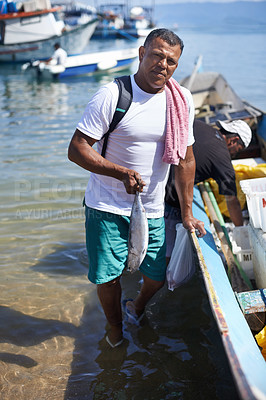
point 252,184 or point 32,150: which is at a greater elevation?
point 252,184

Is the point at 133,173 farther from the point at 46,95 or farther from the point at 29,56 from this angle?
the point at 29,56

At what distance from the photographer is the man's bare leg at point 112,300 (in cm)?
311

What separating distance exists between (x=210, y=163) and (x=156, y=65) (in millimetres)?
1467

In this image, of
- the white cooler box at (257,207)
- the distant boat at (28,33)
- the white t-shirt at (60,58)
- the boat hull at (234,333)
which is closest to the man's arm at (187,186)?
the boat hull at (234,333)

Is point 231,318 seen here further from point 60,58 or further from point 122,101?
point 60,58

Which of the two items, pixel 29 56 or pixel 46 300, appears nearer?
pixel 46 300

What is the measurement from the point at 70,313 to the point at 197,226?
5.45ft

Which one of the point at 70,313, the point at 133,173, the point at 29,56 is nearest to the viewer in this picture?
the point at 133,173

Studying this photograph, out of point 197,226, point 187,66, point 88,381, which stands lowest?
point 187,66

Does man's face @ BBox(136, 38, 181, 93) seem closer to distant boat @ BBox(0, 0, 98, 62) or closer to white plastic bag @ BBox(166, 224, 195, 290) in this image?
white plastic bag @ BBox(166, 224, 195, 290)

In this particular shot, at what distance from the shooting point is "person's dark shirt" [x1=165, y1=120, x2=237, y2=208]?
3.89m

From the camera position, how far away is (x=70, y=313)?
4.14 meters

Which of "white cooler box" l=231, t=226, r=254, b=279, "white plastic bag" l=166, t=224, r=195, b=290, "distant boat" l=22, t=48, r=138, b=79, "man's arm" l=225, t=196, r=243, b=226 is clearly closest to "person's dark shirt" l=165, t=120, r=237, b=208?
"man's arm" l=225, t=196, r=243, b=226

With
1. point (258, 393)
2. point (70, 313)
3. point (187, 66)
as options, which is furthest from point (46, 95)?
point (258, 393)
